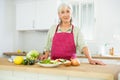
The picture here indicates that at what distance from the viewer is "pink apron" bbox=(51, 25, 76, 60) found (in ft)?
6.50

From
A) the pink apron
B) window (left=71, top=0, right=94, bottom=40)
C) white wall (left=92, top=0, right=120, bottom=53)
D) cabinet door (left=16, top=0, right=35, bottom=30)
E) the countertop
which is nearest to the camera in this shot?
the countertop

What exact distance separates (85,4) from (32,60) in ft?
8.48

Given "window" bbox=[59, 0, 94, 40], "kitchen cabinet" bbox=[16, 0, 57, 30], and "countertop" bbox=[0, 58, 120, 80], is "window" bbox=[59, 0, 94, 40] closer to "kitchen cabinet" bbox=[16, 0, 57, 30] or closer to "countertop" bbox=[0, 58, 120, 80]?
"kitchen cabinet" bbox=[16, 0, 57, 30]

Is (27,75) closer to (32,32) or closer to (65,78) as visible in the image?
(65,78)

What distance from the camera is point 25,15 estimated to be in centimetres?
426

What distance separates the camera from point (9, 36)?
4.47 metres

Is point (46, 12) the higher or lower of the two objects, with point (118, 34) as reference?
higher

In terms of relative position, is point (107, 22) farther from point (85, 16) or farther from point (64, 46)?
point (64, 46)

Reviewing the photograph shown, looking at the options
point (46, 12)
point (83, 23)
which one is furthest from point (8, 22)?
point (83, 23)

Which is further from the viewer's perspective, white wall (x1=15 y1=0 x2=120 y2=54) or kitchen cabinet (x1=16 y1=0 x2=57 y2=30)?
kitchen cabinet (x1=16 y1=0 x2=57 y2=30)

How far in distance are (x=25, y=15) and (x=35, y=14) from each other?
0.25 metres

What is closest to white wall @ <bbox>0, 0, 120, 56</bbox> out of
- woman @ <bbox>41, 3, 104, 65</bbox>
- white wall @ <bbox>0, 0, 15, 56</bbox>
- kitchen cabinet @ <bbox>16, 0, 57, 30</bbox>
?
white wall @ <bbox>0, 0, 15, 56</bbox>

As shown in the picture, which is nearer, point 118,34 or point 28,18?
point 118,34

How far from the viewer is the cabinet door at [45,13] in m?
3.97
